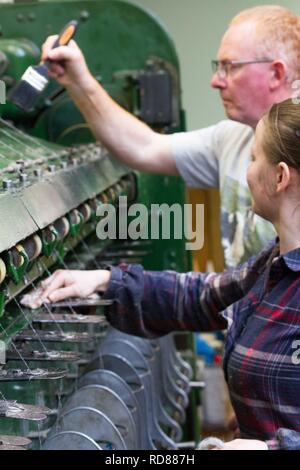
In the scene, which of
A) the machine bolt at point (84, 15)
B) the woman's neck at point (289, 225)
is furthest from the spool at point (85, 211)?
the machine bolt at point (84, 15)

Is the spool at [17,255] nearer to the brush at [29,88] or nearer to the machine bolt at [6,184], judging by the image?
the machine bolt at [6,184]

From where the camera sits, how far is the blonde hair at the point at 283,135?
178 cm

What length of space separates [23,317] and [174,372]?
130 centimetres

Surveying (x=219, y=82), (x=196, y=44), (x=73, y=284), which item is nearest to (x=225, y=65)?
(x=219, y=82)

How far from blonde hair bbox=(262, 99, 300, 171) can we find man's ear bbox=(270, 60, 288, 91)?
0.78 meters

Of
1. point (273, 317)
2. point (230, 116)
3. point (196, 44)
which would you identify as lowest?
point (196, 44)

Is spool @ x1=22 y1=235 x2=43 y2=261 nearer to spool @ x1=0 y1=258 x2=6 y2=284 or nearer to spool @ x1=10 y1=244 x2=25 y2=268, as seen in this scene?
spool @ x1=10 y1=244 x2=25 y2=268

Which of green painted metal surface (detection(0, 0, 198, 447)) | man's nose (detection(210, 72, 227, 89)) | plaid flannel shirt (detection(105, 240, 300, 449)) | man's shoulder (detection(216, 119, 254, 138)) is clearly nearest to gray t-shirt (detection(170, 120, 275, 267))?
man's shoulder (detection(216, 119, 254, 138))

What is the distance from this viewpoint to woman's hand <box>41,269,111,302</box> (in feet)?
7.06

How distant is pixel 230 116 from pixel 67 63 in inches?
17.3

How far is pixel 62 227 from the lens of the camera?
2189 millimetres

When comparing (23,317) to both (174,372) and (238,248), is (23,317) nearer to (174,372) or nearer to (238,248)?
(238,248)

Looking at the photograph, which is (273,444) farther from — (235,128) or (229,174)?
(235,128)
